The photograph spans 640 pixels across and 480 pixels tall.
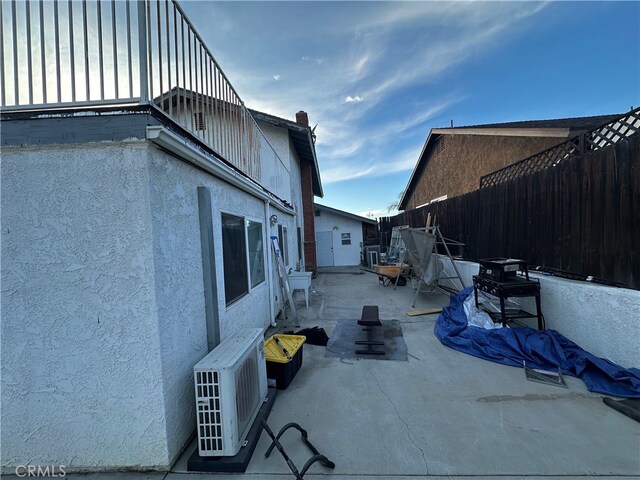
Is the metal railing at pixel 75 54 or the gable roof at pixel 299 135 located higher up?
the gable roof at pixel 299 135

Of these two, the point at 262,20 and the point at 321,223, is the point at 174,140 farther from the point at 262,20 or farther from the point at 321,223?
the point at 321,223

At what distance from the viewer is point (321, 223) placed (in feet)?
53.8

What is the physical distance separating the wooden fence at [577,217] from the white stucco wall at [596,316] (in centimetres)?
20

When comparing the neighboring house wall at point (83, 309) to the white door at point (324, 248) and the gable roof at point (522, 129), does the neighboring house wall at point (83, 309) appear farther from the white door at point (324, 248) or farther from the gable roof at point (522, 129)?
the white door at point (324, 248)

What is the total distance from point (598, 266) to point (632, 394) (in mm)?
1547

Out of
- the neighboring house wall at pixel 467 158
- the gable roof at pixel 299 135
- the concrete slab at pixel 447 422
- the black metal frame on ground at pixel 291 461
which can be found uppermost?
the gable roof at pixel 299 135

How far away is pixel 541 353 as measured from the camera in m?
3.50

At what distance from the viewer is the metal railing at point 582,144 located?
Result: 11.5ft

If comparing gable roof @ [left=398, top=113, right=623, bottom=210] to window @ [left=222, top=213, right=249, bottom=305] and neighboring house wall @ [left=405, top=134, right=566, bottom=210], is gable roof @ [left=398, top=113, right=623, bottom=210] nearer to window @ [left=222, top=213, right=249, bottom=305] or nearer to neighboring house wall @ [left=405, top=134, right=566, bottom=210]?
neighboring house wall @ [left=405, top=134, right=566, bottom=210]

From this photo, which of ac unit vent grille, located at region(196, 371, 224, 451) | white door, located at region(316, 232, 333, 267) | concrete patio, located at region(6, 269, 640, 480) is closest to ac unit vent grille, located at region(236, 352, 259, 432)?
ac unit vent grille, located at region(196, 371, 224, 451)

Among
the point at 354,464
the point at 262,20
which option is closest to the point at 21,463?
the point at 354,464

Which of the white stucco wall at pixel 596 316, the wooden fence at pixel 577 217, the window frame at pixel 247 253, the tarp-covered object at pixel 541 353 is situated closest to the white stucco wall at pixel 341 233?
the wooden fence at pixel 577 217

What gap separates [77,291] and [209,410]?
1.31m

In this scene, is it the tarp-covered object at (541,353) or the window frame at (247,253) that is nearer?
the tarp-covered object at (541,353)
